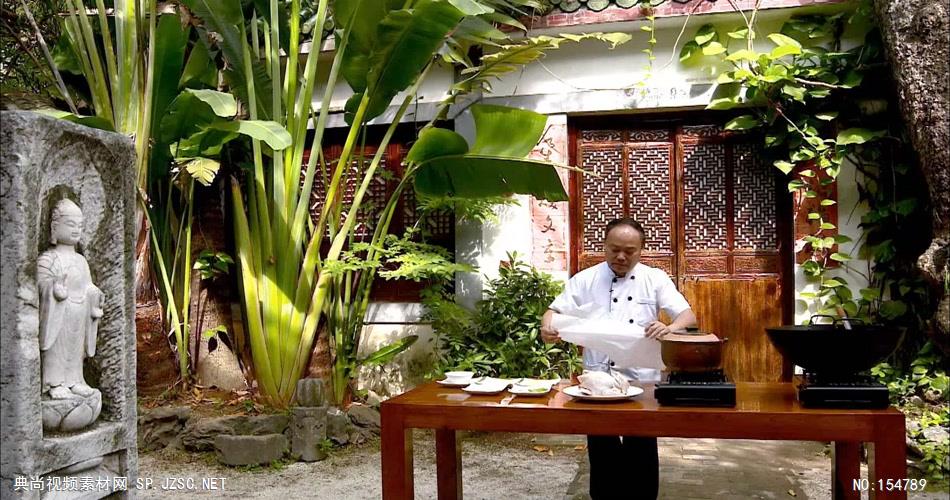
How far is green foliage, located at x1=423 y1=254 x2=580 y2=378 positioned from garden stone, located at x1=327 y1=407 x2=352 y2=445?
79 centimetres

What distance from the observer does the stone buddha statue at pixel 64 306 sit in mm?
2924

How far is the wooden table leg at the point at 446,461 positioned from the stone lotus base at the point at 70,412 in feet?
4.71

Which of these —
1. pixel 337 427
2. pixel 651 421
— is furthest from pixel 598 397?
pixel 337 427

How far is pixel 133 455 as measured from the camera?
3.33 m

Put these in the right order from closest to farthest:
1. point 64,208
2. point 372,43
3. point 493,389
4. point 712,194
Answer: point 64,208 < point 493,389 < point 372,43 < point 712,194

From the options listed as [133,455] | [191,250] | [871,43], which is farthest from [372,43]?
[871,43]

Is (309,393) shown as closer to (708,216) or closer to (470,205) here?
(470,205)

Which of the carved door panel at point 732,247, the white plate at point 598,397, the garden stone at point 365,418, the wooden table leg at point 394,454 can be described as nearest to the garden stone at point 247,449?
the garden stone at point 365,418

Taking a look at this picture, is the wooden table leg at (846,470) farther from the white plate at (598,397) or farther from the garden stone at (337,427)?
the garden stone at (337,427)

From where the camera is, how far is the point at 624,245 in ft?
11.8

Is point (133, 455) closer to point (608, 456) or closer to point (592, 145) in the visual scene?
point (608, 456)

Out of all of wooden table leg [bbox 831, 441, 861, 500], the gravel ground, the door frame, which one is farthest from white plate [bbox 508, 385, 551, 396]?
the door frame

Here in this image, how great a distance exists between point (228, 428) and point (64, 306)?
2.34 meters

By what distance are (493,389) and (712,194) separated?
10.2 ft
